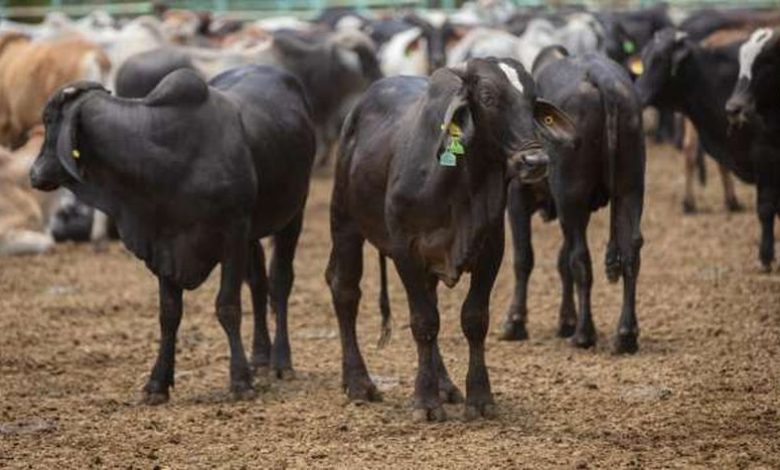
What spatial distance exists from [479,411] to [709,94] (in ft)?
18.9

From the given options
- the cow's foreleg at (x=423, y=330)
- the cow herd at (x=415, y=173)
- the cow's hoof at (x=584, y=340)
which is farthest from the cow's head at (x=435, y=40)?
the cow's foreleg at (x=423, y=330)

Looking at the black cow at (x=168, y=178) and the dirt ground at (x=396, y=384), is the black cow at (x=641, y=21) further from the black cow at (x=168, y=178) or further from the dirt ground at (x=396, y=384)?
the black cow at (x=168, y=178)

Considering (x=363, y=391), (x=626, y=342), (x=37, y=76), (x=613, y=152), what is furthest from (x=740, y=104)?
(x=37, y=76)

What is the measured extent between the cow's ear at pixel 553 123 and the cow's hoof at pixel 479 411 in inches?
54.5

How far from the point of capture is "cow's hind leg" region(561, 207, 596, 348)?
10945 mm

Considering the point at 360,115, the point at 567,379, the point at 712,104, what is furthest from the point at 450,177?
the point at 712,104

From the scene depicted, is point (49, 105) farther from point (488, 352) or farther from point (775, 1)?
point (775, 1)

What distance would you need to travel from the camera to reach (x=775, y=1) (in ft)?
119

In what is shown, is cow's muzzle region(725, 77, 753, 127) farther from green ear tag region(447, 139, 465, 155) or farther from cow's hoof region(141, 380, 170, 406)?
cow's hoof region(141, 380, 170, 406)

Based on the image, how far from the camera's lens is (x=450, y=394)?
945 cm

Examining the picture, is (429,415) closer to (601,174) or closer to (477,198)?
(477,198)

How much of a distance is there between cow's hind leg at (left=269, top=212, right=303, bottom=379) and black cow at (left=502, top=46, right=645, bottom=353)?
1668 mm

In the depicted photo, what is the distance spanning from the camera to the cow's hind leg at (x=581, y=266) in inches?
431

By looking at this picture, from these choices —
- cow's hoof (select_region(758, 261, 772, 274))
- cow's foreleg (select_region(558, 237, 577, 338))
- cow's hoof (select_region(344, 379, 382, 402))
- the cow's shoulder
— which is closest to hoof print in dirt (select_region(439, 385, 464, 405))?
cow's hoof (select_region(344, 379, 382, 402))
